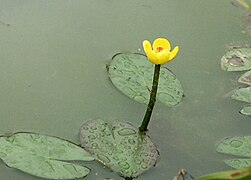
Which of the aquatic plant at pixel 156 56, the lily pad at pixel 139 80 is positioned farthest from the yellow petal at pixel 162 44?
the lily pad at pixel 139 80

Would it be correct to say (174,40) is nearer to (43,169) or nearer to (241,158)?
(241,158)

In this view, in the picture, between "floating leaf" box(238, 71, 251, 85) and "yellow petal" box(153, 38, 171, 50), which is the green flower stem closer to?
"yellow petal" box(153, 38, 171, 50)

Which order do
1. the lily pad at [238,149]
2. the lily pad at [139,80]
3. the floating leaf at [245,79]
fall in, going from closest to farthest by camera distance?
the lily pad at [238,149] → the lily pad at [139,80] → the floating leaf at [245,79]

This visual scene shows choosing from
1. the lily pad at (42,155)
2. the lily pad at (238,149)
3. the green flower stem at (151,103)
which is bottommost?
the lily pad at (42,155)

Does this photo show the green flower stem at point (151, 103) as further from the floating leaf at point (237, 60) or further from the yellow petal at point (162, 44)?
the floating leaf at point (237, 60)

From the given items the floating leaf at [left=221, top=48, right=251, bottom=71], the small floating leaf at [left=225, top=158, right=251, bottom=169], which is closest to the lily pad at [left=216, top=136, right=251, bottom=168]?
the small floating leaf at [left=225, top=158, right=251, bottom=169]

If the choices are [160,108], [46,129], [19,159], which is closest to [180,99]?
[160,108]
